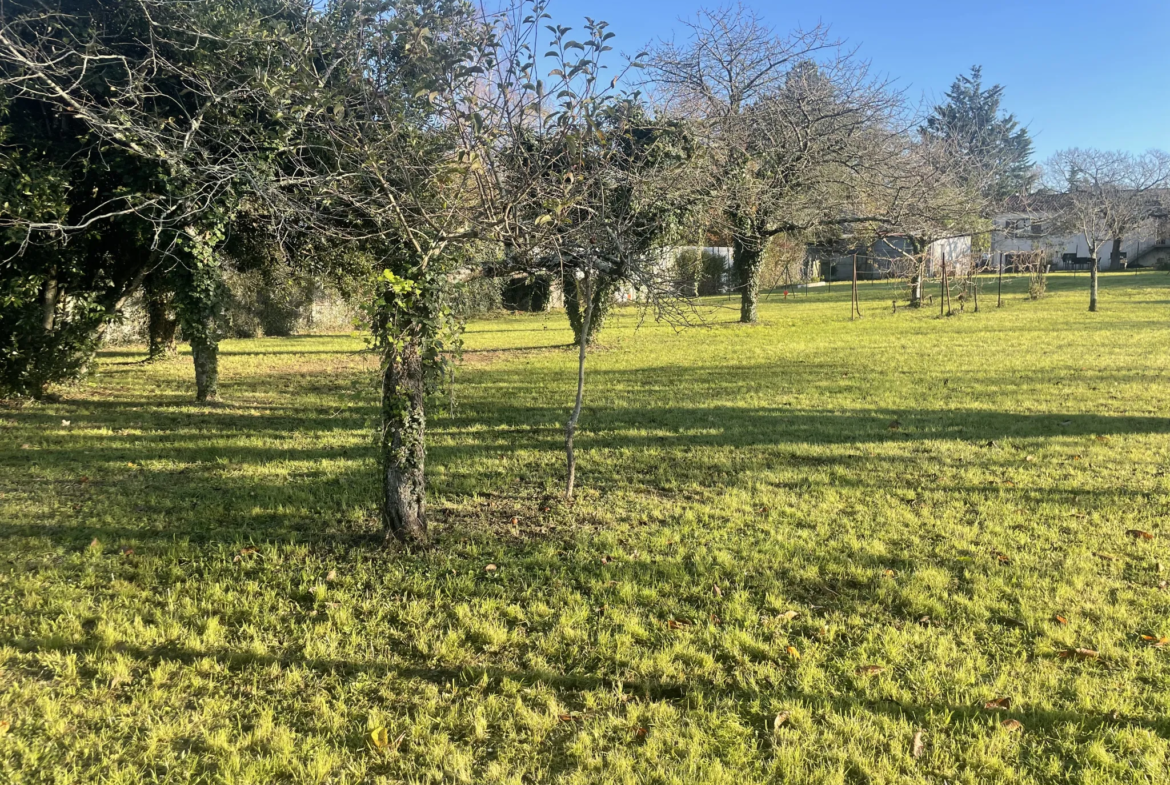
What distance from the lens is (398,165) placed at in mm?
3588

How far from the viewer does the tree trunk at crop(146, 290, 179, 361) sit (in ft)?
A: 35.3

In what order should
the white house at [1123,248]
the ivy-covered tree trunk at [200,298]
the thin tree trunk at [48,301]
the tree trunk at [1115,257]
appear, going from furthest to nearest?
the tree trunk at [1115,257]
the white house at [1123,248]
the thin tree trunk at [48,301]
the ivy-covered tree trunk at [200,298]

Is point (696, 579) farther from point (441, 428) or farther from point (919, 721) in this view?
point (441, 428)

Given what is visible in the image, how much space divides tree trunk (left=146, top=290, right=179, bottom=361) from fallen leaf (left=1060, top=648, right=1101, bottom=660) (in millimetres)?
11530

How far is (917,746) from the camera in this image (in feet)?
8.15

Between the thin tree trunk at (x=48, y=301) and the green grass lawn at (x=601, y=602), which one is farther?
the thin tree trunk at (x=48, y=301)

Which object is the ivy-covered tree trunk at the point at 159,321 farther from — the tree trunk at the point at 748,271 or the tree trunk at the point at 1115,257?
the tree trunk at the point at 1115,257

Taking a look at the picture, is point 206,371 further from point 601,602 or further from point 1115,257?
point 1115,257

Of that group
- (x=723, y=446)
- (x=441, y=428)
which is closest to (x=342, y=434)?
(x=441, y=428)

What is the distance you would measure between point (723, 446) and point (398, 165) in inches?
174

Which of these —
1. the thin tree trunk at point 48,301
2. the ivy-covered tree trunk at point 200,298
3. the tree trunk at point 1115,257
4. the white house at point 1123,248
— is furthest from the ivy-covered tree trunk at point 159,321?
the tree trunk at point 1115,257

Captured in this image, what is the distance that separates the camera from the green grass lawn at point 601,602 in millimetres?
2502

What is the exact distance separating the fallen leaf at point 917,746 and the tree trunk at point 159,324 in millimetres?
11213

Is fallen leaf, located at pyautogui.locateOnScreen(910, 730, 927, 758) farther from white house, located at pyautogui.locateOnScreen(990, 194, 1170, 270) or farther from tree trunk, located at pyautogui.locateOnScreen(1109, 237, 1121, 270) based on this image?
tree trunk, located at pyautogui.locateOnScreen(1109, 237, 1121, 270)
